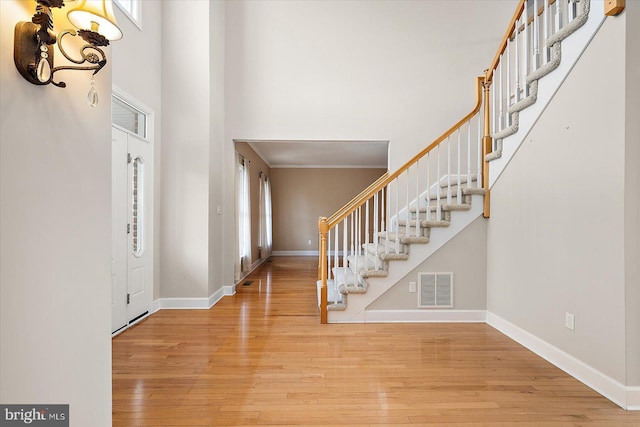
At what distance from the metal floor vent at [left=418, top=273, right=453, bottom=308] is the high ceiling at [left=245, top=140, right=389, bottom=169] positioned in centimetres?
331

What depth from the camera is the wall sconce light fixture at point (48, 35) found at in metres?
1.21

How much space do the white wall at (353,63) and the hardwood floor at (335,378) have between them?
275 cm

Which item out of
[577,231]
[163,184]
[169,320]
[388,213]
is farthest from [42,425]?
[388,213]

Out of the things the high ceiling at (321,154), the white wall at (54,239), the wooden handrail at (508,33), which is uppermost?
the wooden handrail at (508,33)

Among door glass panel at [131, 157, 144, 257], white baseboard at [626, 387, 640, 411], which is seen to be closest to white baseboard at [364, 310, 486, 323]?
white baseboard at [626, 387, 640, 411]

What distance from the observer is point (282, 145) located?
7.32 metres

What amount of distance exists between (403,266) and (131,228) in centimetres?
301

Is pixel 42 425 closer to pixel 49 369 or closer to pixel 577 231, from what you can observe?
pixel 49 369

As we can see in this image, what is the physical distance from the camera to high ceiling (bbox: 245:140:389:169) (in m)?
7.30

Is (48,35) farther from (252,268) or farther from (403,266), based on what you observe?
(252,268)

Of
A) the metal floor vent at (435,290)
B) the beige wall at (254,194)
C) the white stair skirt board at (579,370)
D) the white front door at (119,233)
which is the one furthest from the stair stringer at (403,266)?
the beige wall at (254,194)

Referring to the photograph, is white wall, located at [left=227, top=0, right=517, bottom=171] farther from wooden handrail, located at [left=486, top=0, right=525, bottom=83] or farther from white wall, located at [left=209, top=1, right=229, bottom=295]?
wooden handrail, located at [left=486, top=0, right=525, bottom=83]

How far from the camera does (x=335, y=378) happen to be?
8.31ft

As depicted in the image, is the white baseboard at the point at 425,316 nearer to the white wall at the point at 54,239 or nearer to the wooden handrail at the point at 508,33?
the wooden handrail at the point at 508,33
